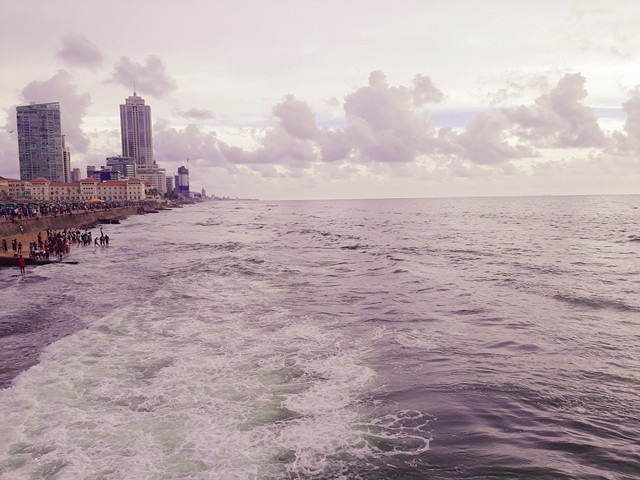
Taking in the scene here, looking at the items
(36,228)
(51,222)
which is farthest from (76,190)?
(36,228)

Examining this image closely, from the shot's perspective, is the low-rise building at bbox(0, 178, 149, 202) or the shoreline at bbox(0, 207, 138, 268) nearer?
the shoreline at bbox(0, 207, 138, 268)

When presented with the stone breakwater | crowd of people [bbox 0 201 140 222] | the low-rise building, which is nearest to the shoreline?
the stone breakwater

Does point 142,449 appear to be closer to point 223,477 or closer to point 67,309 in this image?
point 223,477

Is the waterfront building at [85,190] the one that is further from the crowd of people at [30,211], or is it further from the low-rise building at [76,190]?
the crowd of people at [30,211]

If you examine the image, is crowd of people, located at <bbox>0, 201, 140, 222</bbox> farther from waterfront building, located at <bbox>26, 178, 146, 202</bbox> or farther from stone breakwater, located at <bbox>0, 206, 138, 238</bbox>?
waterfront building, located at <bbox>26, 178, 146, 202</bbox>

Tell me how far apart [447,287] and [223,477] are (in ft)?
64.6

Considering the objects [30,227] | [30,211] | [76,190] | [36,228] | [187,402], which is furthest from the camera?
[76,190]

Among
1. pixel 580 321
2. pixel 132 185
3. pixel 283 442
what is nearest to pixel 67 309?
pixel 283 442

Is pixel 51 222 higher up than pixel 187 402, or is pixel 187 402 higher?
pixel 51 222

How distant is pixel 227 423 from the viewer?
9.66m

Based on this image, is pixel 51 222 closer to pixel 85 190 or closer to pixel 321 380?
pixel 321 380

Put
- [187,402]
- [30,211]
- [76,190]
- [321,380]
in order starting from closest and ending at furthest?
[187,402], [321,380], [30,211], [76,190]

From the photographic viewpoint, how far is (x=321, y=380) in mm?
11984

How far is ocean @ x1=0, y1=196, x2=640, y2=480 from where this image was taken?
8.34 metres
